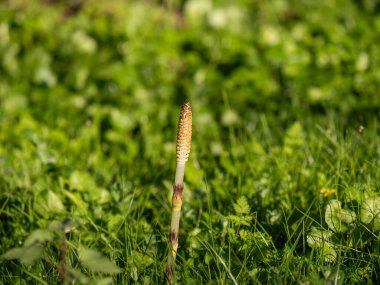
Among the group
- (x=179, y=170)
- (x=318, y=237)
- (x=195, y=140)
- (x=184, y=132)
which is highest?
(x=184, y=132)

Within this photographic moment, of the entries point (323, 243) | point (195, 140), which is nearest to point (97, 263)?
point (323, 243)

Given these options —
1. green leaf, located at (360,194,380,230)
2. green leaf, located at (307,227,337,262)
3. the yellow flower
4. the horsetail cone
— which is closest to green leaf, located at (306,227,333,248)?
green leaf, located at (307,227,337,262)

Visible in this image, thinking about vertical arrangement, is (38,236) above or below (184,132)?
below

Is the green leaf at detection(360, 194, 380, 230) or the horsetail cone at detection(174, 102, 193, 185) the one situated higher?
the horsetail cone at detection(174, 102, 193, 185)

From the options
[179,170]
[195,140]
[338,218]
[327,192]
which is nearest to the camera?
[179,170]

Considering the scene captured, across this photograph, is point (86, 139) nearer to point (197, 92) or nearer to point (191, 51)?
point (197, 92)

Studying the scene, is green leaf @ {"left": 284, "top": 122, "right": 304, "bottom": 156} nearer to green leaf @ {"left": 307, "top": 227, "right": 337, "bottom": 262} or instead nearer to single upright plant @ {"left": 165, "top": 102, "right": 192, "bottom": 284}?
green leaf @ {"left": 307, "top": 227, "right": 337, "bottom": 262}

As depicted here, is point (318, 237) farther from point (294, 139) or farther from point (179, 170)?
point (294, 139)
